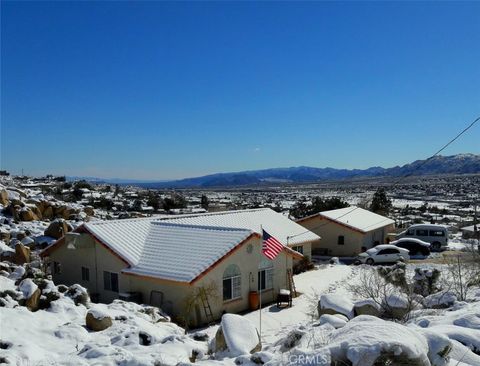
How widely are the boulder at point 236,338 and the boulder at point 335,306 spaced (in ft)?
14.9

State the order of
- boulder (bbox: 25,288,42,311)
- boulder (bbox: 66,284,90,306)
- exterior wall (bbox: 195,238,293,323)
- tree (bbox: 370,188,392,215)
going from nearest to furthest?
boulder (bbox: 25,288,42,311)
boulder (bbox: 66,284,90,306)
exterior wall (bbox: 195,238,293,323)
tree (bbox: 370,188,392,215)

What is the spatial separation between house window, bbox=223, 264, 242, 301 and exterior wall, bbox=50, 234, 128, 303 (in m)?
4.69

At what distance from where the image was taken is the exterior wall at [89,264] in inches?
810

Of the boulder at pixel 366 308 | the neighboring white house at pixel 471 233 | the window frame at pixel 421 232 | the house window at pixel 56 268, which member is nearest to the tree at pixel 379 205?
the neighboring white house at pixel 471 233

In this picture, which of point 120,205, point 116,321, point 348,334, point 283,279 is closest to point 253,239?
point 283,279

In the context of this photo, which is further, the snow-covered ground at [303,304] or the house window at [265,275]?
the house window at [265,275]

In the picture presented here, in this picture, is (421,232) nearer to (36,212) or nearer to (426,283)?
(426,283)

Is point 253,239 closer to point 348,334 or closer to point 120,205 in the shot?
point 348,334

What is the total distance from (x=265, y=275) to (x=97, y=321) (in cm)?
966

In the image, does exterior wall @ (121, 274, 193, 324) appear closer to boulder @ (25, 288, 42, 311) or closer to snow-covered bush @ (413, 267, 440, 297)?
boulder @ (25, 288, 42, 311)

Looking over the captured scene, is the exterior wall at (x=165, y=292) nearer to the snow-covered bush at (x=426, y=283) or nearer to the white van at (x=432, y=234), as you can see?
the snow-covered bush at (x=426, y=283)

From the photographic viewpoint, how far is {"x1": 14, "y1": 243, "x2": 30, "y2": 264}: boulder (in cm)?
2503

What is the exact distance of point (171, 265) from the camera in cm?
1898

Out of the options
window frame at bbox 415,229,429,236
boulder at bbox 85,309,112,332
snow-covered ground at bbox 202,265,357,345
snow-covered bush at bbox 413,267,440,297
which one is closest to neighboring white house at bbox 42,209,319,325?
snow-covered ground at bbox 202,265,357,345
